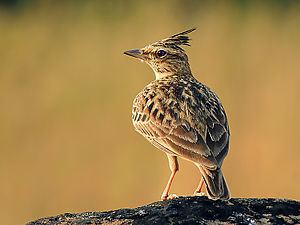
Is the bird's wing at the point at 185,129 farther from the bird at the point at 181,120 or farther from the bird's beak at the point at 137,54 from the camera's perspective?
the bird's beak at the point at 137,54

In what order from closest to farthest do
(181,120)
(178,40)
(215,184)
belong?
(215,184)
(181,120)
(178,40)

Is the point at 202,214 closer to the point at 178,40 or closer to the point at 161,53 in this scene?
the point at 178,40

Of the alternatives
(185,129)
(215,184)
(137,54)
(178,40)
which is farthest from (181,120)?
(137,54)

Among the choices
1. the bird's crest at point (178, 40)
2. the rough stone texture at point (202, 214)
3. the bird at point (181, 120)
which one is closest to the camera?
the rough stone texture at point (202, 214)

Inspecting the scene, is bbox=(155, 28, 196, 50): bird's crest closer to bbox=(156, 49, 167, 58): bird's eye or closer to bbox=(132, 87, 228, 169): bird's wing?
bbox=(156, 49, 167, 58): bird's eye

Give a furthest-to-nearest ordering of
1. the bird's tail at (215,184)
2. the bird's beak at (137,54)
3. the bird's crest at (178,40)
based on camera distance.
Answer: the bird's beak at (137,54), the bird's crest at (178,40), the bird's tail at (215,184)

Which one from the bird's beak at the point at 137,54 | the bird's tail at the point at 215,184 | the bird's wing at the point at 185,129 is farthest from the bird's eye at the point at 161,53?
the bird's tail at the point at 215,184

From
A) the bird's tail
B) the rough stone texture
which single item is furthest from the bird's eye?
the rough stone texture

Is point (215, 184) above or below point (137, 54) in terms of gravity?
below
